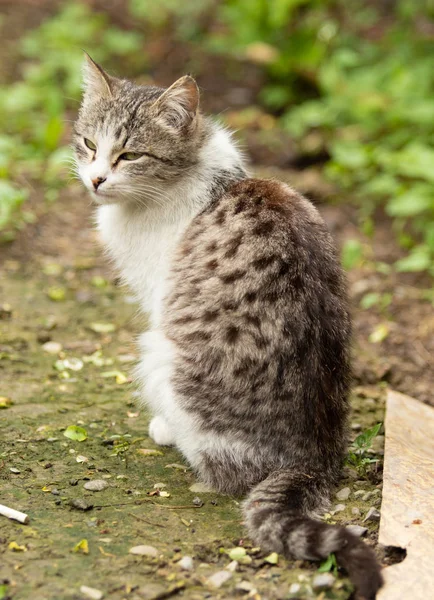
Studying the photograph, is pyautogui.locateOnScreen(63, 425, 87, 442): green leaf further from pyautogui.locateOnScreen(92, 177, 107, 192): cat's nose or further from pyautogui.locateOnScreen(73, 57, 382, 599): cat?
pyautogui.locateOnScreen(92, 177, 107, 192): cat's nose

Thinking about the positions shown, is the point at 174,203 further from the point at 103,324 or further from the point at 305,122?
→ the point at 305,122

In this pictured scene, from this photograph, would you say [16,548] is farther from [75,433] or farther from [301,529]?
[301,529]

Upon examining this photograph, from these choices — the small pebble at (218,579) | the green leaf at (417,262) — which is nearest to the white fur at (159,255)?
the small pebble at (218,579)

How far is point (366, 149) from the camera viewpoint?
6.98m

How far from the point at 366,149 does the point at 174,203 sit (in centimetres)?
364

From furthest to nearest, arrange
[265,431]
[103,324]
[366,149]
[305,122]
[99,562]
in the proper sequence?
[305,122] < [366,149] < [103,324] < [265,431] < [99,562]

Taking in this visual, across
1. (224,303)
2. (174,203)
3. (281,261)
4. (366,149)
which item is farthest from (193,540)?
(366,149)

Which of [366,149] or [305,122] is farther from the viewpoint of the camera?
[305,122]

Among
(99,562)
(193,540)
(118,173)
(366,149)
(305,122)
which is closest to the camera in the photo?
(99,562)

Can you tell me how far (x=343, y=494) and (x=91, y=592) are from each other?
1303 millimetres

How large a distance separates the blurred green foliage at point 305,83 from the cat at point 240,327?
6.33 feet

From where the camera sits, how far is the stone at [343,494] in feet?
11.3

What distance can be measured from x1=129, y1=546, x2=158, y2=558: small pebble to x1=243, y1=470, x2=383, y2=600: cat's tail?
0.40 m

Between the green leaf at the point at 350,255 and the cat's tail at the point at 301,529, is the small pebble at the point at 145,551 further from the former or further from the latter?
the green leaf at the point at 350,255
